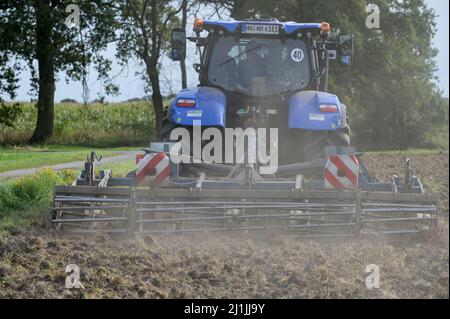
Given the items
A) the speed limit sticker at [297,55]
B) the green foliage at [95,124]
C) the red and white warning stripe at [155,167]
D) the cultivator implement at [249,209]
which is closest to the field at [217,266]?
the cultivator implement at [249,209]

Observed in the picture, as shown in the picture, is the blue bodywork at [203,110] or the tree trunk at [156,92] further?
the tree trunk at [156,92]

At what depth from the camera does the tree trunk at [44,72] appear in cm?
2627

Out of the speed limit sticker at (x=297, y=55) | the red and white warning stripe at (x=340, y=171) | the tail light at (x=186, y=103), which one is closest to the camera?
the red and white warning stripe at (x=340, y=171)

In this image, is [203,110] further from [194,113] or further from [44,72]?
[44,72]

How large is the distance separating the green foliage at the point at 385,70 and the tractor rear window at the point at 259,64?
57.3 ft

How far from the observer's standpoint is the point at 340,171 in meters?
8.98

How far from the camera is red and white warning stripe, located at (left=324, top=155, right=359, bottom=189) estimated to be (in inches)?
353

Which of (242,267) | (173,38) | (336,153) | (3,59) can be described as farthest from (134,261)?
(3,59)

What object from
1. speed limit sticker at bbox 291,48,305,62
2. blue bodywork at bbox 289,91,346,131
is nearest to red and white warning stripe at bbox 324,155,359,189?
blue bodywork at bbox 289,91,346,131

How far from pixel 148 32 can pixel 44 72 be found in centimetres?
367

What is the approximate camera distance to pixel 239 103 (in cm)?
1023

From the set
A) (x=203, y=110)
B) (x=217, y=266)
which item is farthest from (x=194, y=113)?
(x=217, y=266)

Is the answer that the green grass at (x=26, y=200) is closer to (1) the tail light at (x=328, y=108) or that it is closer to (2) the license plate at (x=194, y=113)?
(2) the license plate at (x=194, y=113)

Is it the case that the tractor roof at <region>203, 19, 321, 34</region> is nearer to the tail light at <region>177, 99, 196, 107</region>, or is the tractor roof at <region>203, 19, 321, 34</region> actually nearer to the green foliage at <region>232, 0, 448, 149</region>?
the tail light at <region>177, 99, 196, 107</region>
